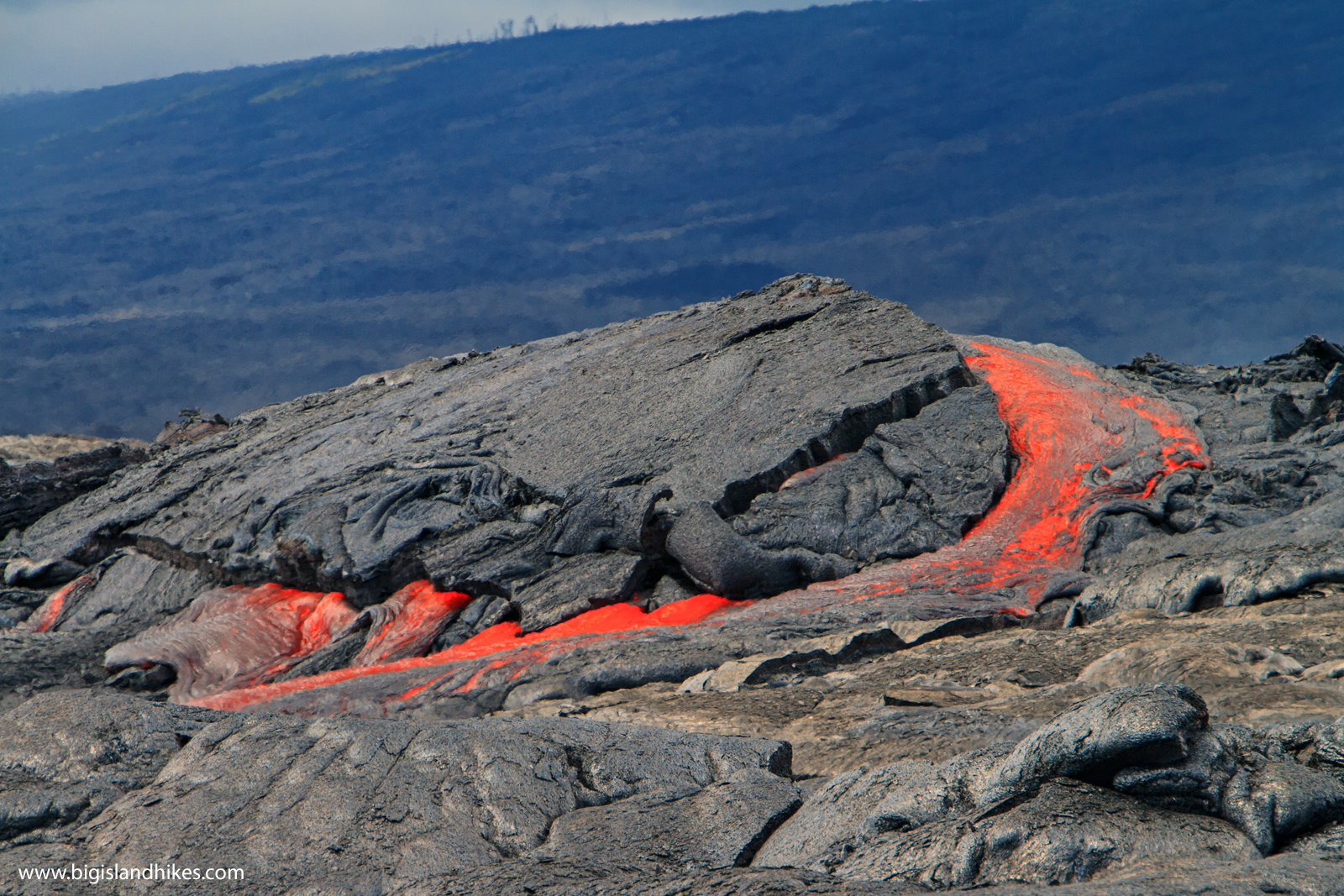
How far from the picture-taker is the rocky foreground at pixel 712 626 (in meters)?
4.28

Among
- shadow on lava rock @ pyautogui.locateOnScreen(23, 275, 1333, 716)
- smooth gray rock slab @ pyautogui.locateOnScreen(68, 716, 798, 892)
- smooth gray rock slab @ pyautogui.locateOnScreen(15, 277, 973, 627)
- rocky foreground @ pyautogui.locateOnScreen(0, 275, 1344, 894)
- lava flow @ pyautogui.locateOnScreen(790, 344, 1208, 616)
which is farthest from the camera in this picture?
smooth gray rock slab @ pyautogui.locateOnScreen(15, 277, 973, 627)

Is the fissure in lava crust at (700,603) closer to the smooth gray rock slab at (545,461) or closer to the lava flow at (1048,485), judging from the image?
the lava flow at (1048,485)

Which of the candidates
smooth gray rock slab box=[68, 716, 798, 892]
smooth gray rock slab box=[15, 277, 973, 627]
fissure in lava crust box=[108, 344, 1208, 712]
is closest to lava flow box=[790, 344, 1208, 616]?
fissure in lava crust box=[108, 344, 1208, 712]

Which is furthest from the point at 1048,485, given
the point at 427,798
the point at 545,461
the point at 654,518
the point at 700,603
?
the point at 427,798

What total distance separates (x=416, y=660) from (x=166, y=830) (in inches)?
276

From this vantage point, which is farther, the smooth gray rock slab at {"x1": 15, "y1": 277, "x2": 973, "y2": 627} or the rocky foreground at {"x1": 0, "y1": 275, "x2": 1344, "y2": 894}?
the smooth gray rock slab at {"x1": 15, "y1": 277, "x2": 973, "y2": 627}

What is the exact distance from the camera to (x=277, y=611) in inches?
555

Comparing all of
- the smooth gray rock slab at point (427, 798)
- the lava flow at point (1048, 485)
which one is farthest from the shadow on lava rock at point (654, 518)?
the smooth gray rock slab at point (427, 798)

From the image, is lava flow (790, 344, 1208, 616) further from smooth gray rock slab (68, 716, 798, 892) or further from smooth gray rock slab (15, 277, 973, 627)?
smooth gray rock slab (68, 716, 798, 892)

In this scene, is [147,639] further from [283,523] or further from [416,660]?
[416,660]

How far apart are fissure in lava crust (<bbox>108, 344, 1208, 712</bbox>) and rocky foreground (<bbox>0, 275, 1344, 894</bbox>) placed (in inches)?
2.5

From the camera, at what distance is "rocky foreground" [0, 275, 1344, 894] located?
428 centimetres

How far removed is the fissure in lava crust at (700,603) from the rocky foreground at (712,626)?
0.06m

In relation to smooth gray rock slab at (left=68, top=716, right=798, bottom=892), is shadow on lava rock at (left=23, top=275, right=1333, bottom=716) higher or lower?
lower
